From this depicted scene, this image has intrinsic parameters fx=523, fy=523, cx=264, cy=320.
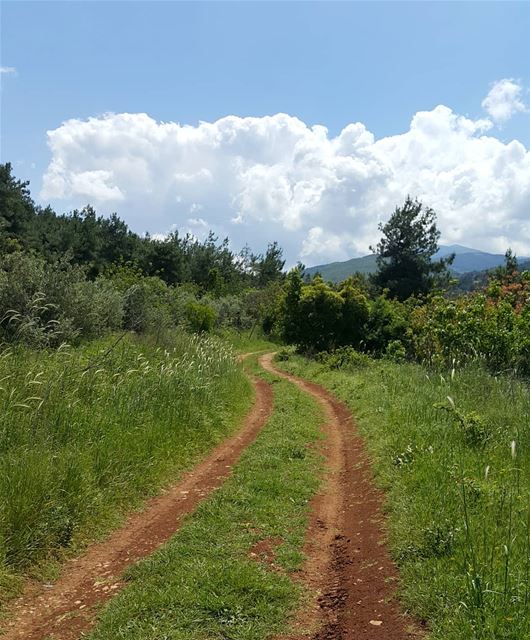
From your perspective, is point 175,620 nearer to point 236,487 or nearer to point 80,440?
point 236,487

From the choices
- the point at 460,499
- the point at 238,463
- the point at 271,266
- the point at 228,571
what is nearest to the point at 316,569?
the point at 228,571

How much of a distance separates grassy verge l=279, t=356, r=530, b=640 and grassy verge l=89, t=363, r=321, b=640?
1040mm

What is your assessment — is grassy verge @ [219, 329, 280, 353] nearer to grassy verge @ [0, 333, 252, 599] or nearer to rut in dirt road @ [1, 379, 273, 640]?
grassy verge @ [0, 333, 252, 599]

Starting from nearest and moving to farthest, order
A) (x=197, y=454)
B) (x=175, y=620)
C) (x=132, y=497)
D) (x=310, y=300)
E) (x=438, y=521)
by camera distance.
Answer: (x=175, y=620) → (x=438, y=521) → (x=132, y=497) → (x=197, y=454) → (x=310, y=300)

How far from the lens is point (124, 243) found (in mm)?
56312

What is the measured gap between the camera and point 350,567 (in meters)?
4.89

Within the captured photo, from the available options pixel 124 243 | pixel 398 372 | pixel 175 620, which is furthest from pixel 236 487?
pixel 124 243

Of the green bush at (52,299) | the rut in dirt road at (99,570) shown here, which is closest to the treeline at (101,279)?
the green bush at (52,299)

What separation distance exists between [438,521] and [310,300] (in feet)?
67.7

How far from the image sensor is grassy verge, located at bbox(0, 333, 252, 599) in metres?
5.10

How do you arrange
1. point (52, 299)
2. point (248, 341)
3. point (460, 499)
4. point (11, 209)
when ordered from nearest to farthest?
point (460, 499) → point (52, 299) → point (248, 341) → point (11, 209)

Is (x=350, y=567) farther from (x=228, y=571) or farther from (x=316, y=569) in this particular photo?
(x=228, y=571)

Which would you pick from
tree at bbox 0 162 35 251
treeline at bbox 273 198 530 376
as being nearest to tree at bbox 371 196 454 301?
treeline at bbox 273 198 530 376

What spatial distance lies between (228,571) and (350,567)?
1184 mm
